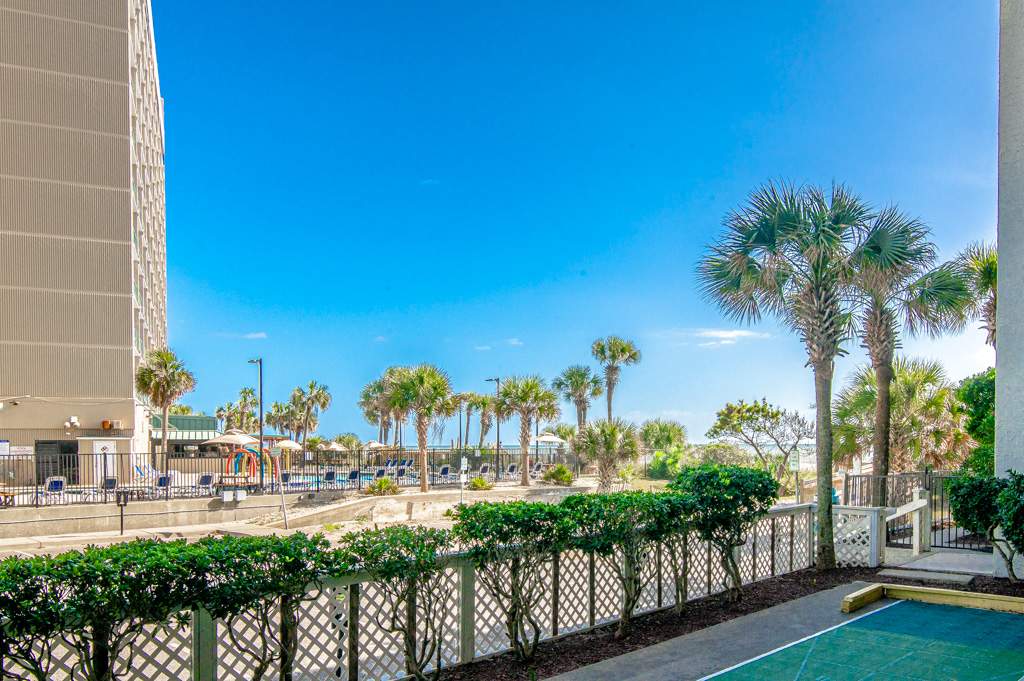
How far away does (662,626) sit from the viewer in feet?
27.8

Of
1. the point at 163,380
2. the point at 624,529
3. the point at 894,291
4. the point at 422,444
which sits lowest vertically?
the point at 422,444

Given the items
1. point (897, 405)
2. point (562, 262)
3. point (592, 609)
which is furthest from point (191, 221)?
point (592, 609)

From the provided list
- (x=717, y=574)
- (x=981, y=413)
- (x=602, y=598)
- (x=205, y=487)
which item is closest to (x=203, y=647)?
(x=602, y=598)

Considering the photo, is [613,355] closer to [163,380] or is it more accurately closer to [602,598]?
[163,380]

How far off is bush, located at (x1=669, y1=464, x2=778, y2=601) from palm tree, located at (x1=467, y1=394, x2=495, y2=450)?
35730 millimetres

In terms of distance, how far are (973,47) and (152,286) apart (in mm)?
46684

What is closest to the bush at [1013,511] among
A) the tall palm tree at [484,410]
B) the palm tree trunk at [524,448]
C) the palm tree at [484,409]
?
the palm tree trunk at [524,448]

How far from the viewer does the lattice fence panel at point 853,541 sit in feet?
40.7

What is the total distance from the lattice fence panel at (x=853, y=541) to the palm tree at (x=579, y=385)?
4259cm

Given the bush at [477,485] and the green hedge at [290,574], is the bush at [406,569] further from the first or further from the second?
the bush at [477,485]

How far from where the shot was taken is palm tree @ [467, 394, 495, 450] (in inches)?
2101

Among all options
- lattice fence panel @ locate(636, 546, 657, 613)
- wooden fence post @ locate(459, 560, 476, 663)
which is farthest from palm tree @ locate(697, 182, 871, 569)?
wooden fence post @ locate(459, 560, 476, 663)

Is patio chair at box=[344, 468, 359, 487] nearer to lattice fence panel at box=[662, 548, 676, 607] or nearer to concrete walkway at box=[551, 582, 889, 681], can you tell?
lattice fence panel at box=[662, 548, 676, 607]

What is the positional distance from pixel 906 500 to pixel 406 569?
15.2m
